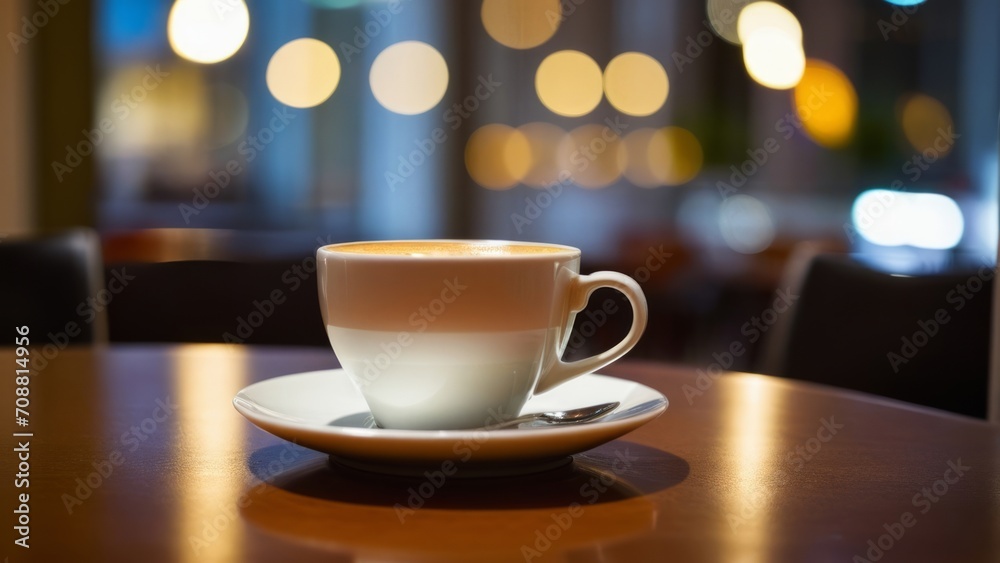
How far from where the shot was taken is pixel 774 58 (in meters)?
4.98

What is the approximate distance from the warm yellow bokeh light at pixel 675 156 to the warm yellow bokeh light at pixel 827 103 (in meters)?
0.62

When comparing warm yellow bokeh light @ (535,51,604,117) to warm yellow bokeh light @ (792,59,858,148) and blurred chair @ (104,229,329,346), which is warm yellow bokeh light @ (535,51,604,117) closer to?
warm yellow bokeh light @ (792,59,858,148)

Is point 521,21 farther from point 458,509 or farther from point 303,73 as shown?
point 458,509

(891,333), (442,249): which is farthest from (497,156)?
(442,249)

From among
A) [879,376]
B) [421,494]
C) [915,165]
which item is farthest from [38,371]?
[915,165]

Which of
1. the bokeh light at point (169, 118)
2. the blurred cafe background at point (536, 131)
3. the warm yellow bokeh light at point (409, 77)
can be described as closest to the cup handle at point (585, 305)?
the blurred cafe background at point (536, 131)

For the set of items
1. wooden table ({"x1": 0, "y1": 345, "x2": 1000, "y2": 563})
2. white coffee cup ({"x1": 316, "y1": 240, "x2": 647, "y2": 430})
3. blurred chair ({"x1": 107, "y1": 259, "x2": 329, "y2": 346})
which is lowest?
blurred chair ({"x1": 107, "y1": 259, "x2": 329, "y2": 346})

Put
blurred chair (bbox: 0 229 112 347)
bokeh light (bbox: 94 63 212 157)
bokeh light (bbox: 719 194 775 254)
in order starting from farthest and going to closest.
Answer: bokeh light (bbox: 719 194 775 254) → bokeh light (bbox: 94 63 212 157) → blurred chair (bbox: 0 229 112 347)

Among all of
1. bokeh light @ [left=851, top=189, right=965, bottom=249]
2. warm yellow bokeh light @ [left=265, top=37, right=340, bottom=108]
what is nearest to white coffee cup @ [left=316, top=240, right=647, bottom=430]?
warm yellow bokeh light @ [left=265, top=37, right=340, bottom=108]

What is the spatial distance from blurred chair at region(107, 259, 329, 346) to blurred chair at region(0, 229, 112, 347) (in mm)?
65

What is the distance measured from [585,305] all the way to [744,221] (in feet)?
16.0

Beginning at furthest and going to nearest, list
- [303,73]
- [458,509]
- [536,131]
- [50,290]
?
[536,131], [303,73], [50,290], [458,509]

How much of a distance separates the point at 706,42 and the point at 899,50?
40.6 inches

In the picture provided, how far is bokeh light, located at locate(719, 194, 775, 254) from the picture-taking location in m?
5.20
